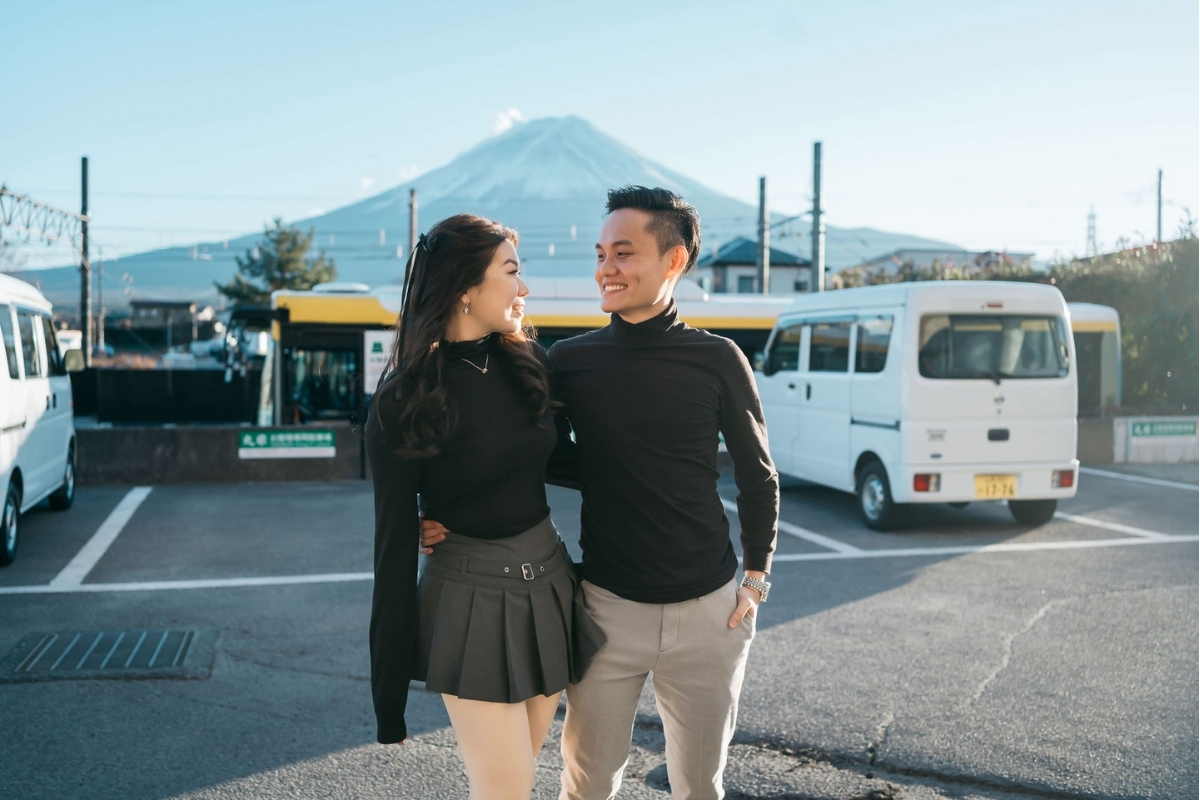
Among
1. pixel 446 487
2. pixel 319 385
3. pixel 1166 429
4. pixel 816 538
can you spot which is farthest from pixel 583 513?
pixel 1166 429

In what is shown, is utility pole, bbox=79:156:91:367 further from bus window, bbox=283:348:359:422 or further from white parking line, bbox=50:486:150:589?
white parking line, bbox=50:486:150:589

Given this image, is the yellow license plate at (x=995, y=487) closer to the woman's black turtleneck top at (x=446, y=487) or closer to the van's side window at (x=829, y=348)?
the van's side window at (x=829, y=348)

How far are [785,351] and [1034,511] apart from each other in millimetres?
2849

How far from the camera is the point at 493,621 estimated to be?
7.43ft

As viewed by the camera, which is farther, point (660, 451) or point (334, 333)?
point (334, 333)

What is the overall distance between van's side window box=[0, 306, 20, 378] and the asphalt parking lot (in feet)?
4.42

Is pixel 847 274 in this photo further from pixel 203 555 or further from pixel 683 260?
pixel 683 260

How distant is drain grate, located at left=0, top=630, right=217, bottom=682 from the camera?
178 inches

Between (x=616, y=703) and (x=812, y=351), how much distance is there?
299 inches

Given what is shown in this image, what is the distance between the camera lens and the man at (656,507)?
7.74 ft

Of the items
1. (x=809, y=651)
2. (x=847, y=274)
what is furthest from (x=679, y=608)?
(x=847, y=274)

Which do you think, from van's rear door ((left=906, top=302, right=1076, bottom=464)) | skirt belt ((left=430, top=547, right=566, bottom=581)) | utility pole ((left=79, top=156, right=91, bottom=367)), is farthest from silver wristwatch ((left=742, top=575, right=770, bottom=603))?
utility pole ((left=79, top=156, right=91, bottom=367))

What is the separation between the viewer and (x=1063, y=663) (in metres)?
4.79

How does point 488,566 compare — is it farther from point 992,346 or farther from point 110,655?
point 992,346
